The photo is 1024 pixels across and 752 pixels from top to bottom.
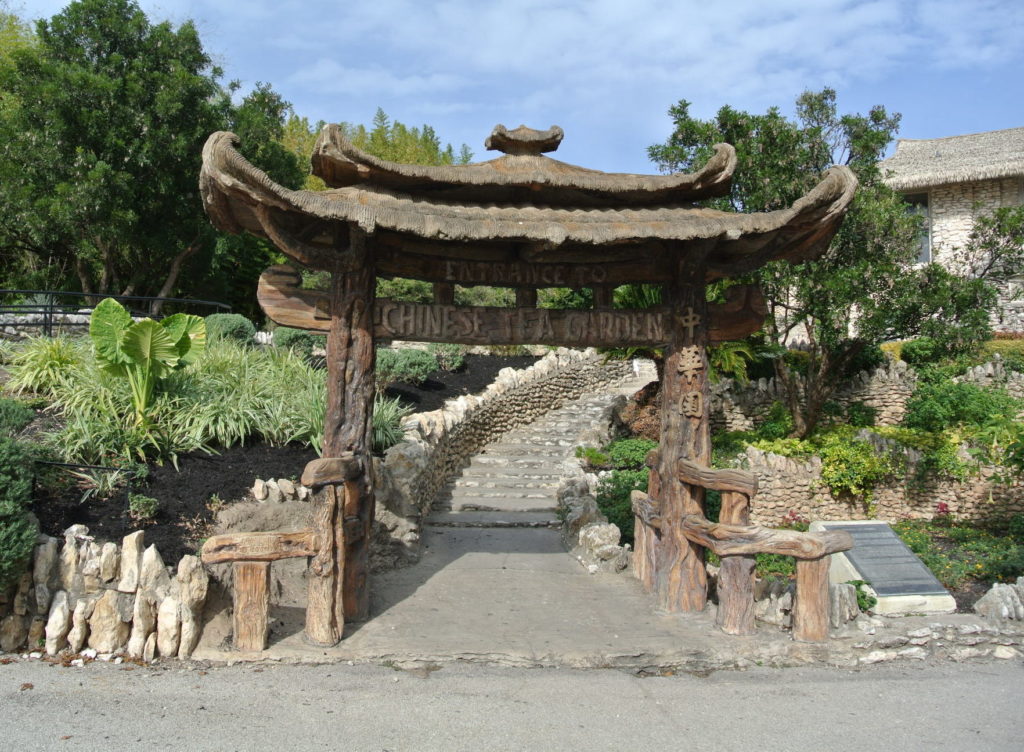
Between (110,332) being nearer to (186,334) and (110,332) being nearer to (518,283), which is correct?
(186,334)

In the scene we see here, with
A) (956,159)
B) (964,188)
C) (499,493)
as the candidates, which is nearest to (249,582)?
(499,493)

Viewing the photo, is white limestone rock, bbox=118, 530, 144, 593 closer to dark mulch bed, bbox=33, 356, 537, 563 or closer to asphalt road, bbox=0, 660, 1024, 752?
asphalt road, bbox=0, 660, 1024, 752

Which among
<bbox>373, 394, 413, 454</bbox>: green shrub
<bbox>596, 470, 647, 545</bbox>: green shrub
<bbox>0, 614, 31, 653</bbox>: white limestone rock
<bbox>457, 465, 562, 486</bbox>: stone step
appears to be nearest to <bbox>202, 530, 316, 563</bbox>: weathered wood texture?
<bbox>0, 614, 31, 653</bbox>: white limestone rock

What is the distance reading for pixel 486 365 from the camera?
1866cm

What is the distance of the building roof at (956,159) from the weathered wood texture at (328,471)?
59.4 feet

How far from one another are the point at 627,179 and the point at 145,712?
5.02m

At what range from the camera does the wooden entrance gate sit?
196 inches

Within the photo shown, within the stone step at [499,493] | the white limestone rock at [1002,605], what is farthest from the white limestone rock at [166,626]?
the stone step at [499,493]

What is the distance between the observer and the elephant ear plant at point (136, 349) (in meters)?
7.06

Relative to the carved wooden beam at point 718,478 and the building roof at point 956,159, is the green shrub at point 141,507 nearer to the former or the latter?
the carved wooden beam at point 718,478

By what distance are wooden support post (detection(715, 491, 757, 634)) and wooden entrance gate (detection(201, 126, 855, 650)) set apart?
0.02 meters

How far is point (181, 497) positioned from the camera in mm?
6391


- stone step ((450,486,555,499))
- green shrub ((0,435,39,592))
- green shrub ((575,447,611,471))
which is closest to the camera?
green shrub ((0,435,39,592))

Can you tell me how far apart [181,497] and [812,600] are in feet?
17.3
